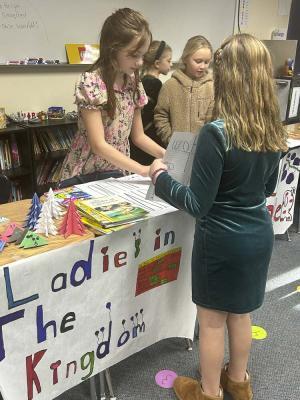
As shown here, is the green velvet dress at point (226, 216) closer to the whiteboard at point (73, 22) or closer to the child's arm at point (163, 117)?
the child's arm at point (163, 117)

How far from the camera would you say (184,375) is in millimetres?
1695

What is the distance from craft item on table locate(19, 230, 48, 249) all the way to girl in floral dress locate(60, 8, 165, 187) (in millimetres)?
509

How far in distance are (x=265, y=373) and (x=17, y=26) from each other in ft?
8.91

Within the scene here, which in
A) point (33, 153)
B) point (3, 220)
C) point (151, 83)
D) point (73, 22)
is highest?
point (73, 22)

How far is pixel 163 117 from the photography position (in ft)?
8.30

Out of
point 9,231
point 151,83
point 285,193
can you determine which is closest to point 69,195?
point 9,231

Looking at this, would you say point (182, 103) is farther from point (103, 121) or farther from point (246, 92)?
point (246, 92)

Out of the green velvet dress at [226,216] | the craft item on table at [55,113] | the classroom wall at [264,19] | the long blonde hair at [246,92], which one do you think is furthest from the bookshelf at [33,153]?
the classroom wall at [264,19]

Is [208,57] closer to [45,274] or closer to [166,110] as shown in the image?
[166,110]

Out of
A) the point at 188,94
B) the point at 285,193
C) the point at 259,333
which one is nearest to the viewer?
the point at 259,333

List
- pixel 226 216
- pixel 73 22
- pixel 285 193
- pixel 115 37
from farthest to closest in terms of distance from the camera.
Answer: pixel 73 22 → pixel 285 193 → pixel 115 37 → pixel 226 216

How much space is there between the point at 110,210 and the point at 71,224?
0.16 metres

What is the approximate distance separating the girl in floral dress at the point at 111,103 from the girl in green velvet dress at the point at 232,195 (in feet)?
1.14

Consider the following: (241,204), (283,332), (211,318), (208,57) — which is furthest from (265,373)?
(208,57)
